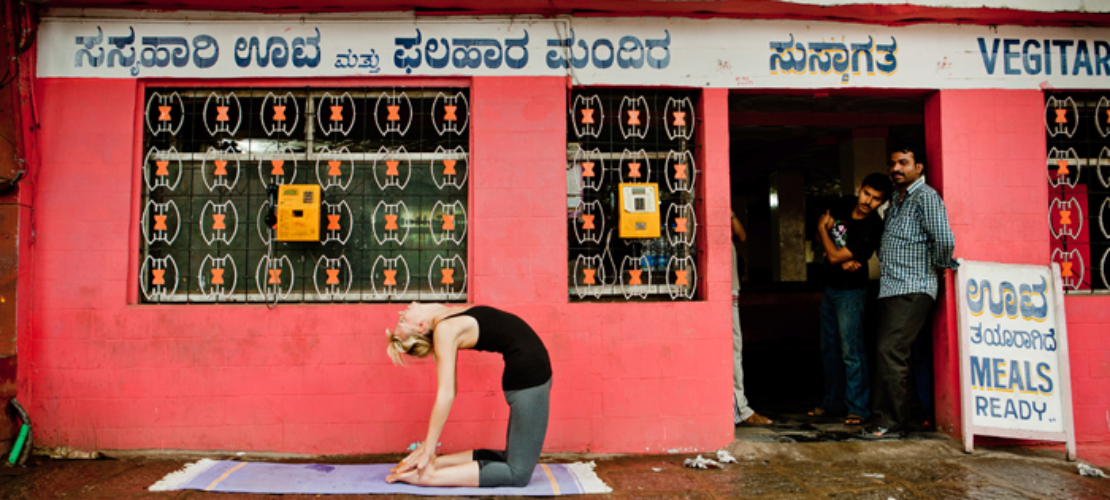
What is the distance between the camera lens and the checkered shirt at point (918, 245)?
4727 mm

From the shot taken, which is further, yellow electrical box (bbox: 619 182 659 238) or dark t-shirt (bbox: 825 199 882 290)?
dark t-shirt (bbox: 825 199 882 290)

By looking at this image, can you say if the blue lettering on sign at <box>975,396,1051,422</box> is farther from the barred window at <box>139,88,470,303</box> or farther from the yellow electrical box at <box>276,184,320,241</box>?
the yellow electrical box at <box>276,184,320,241</box>

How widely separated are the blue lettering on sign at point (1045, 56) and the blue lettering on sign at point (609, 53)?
8.23ft

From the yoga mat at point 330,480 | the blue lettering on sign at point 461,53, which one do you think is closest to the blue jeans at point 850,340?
the yoga mat at point 330,480

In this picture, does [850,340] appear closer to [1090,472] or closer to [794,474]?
[794,474]

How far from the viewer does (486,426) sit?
4.66 m

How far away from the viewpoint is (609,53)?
4.88m

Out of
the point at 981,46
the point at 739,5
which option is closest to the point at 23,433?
the point at 739,5

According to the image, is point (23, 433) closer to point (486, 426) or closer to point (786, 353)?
point (486, 426)

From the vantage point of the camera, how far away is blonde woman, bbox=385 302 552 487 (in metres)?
3.70

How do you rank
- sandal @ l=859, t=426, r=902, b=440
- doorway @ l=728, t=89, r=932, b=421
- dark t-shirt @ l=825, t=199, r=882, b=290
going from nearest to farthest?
sandal @ l=859, t=426, r=902, b=440 < dark t-shirt @ l=825, t=199, r=882, b=290 < doorway @ l=728, t=89, r=932, b=421

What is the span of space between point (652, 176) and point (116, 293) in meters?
4.03

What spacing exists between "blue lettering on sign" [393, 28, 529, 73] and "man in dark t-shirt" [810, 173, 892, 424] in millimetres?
2857

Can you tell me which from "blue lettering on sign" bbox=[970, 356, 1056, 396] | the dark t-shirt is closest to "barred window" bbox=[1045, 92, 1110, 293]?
"blue lettering on sign" bbox=[970, 356, 1056, 396]
